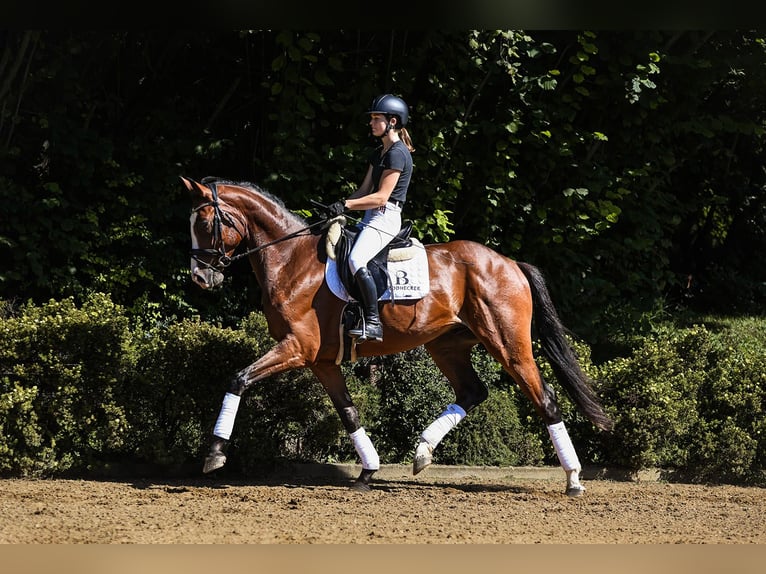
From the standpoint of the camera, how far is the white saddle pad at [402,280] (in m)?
8.38

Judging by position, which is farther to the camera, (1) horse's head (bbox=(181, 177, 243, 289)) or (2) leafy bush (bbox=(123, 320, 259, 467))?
(2) leafy bush (bbox=(123, 320, 259, 467))

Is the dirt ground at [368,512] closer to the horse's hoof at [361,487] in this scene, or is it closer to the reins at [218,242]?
the horse's hoof at [361,487]

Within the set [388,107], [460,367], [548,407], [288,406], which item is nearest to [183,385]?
[288,406]

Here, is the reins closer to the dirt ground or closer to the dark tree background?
the dirt ground

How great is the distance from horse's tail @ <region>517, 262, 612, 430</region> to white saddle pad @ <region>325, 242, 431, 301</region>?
41.6 inches

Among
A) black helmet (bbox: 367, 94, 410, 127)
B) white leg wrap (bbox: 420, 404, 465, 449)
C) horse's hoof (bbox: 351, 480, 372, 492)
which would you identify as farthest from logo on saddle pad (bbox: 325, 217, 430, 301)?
horse's hoof (bbox: 351, 480, 372, 492)

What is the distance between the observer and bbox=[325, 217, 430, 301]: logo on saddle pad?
838 cm

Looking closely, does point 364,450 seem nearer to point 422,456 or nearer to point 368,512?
point 422,456

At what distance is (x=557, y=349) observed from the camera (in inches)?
352

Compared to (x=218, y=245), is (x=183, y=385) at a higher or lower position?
lower

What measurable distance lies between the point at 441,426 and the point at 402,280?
1282 mm

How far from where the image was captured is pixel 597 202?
42.4 feet

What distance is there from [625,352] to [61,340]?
7.30 metres

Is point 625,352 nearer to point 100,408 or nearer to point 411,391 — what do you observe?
point 411,391
